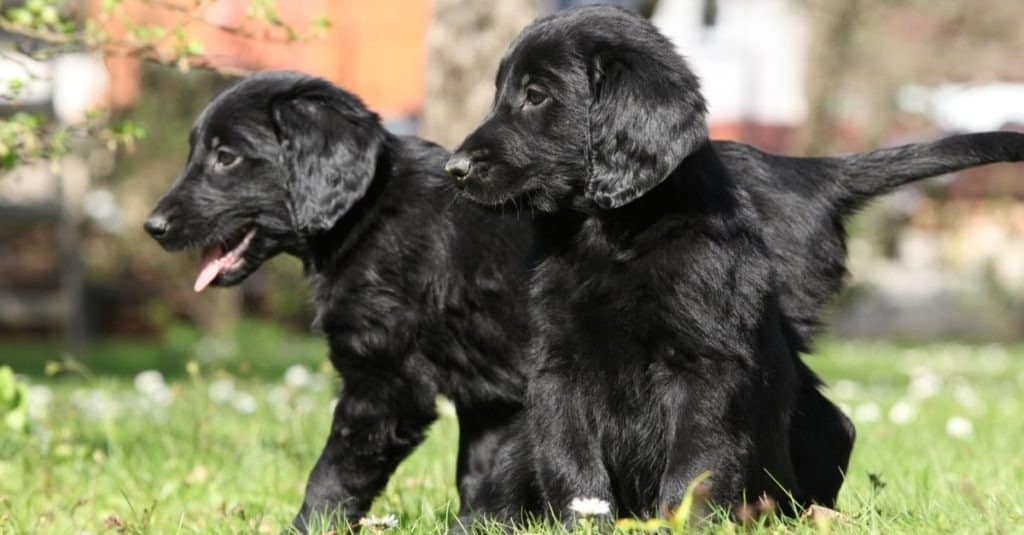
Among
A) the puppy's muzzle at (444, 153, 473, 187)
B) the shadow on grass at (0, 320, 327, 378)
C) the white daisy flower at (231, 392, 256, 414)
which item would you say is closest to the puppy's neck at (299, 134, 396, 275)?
the puppy's muzzle at (444, 153, 473, 187)

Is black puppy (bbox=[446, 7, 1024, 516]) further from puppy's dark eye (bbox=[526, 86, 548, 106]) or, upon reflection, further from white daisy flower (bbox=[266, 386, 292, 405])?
white daisy flower (bbox=[266, 386, 292, 405])

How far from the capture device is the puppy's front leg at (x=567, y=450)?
8.96ft

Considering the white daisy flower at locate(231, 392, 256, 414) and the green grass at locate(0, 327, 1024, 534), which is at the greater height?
the green grass at locate(0, 327, 1024, 534)

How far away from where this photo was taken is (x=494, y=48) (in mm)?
6789

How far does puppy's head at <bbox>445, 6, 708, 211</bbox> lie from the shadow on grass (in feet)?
16.6

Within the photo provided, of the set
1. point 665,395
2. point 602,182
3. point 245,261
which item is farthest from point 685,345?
point 245,261

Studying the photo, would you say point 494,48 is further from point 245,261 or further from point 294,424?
point 245,261

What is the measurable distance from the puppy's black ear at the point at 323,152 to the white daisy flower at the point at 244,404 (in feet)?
6.72

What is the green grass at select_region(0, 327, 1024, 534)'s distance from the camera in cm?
287

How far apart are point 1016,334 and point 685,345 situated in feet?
46.4

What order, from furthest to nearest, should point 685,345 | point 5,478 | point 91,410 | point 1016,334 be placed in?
point 1016,334 → point 91,410 → point 5,478 → point 685,345

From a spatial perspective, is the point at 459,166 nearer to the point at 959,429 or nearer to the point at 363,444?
the point at 363,444

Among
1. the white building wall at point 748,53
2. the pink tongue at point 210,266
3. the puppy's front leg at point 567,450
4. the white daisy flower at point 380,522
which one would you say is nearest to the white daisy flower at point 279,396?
the pink tongue at point 210,266

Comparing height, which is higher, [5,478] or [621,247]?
[621,247]
